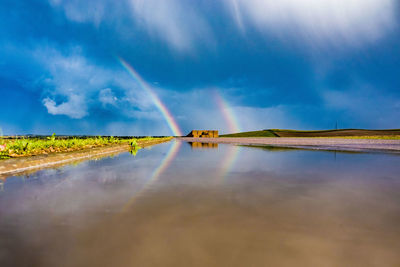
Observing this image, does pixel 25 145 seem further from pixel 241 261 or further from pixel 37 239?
pixel 241 261

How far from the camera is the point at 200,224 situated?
2.85m

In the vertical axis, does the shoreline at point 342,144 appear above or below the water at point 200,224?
above

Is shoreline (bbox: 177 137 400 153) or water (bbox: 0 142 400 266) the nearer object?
water (bbox: 0 142 400 266)

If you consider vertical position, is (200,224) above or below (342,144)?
below

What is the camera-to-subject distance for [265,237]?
2.46 m

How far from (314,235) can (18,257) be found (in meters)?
3.17

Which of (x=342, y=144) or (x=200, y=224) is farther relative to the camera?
(x=342, y=144)

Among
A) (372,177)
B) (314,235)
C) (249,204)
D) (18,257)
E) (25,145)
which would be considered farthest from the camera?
(25,145)

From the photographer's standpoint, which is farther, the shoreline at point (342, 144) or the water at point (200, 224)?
the shoreline at point (342, 144)

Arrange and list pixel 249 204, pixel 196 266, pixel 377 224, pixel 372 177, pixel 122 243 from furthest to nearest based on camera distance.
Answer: pixel 372 177 → pixel 249 204 → pixel 377 224 → pixel 122 243 → pixel 196 266

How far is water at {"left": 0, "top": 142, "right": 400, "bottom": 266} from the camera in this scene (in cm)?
209

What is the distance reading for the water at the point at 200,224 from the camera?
2.09m

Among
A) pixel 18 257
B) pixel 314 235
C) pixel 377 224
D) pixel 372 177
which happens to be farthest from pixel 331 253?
pixel 372 177

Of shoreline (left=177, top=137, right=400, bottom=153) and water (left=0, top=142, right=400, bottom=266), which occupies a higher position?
shoreline (left=177, top=137, right=400, bottom=153)
